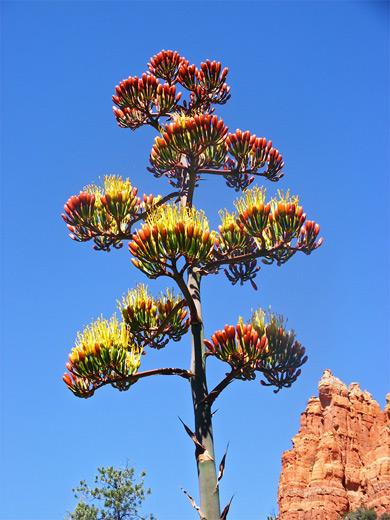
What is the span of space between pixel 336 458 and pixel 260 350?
88578mm

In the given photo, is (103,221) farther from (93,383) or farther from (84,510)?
(84,510)

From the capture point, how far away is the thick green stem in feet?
26.2

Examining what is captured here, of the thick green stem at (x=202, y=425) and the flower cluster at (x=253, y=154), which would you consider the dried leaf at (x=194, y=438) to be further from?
the flower cluster at (x=253, y=154)

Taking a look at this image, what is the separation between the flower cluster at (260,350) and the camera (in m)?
8.33

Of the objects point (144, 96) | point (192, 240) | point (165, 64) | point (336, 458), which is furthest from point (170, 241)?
point (336, 458)

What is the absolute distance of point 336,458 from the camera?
90.2 m

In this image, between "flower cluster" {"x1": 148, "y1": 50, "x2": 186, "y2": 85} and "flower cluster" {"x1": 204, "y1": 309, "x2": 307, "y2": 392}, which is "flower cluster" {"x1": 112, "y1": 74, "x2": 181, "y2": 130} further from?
"flower cluster" {"x1": 204, "y1": 309, "x2": 307, "y2": 392}

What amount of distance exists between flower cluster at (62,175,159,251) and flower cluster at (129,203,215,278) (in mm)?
1560

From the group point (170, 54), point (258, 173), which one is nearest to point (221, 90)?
point (170, 54)

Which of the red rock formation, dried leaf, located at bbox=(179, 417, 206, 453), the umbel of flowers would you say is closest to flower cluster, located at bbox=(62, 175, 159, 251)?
the umbel of flowers

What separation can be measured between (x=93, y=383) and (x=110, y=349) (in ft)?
1.78

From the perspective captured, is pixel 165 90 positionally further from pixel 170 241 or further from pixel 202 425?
pixel 202 425

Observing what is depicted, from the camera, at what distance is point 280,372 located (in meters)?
8.98

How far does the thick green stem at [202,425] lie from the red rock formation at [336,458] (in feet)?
247
